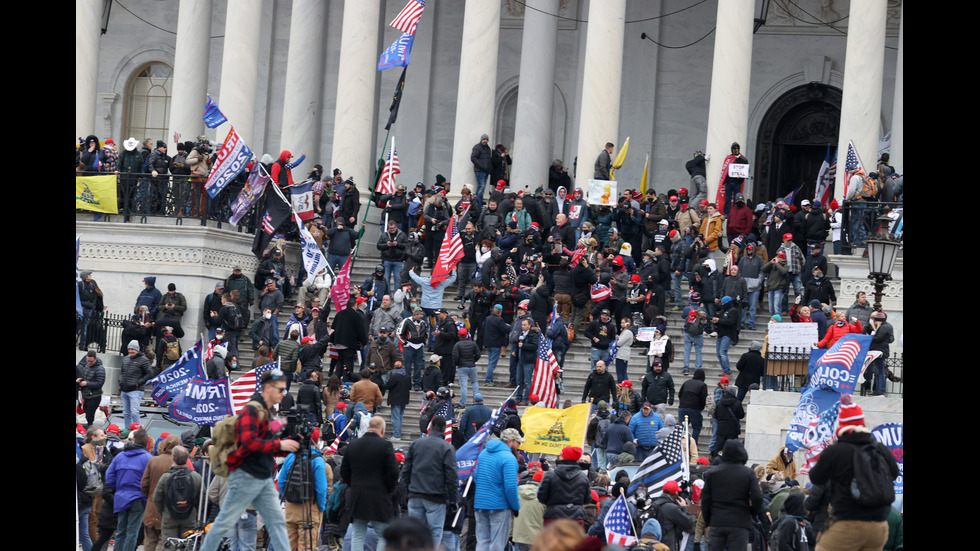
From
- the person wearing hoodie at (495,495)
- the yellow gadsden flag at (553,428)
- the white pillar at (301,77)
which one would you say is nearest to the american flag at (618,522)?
the person wearing hoodie at (495,495)

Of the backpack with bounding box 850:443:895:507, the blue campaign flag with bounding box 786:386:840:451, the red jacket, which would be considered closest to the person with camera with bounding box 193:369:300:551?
the backpack with bounding box 850:443:895:507

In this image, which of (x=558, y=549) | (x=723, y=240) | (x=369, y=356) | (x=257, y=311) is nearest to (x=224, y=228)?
(x=257, y=311)

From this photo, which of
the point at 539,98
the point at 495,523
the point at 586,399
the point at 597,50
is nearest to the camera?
the point at 495,523

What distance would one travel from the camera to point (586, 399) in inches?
966

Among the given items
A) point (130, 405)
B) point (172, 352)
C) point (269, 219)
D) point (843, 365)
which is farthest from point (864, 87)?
point (130, 405)

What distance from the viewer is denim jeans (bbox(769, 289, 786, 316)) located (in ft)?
90.7

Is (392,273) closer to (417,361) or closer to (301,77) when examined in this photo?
(417,361)

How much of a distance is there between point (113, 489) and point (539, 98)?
20.9 meters

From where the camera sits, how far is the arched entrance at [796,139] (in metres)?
40.1

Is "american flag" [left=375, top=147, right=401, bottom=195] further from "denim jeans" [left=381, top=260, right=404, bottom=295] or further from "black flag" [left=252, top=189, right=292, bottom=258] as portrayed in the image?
"denim jeans" [left=381, top=260, right=404, bottom=295]

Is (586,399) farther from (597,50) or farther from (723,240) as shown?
(597,50)

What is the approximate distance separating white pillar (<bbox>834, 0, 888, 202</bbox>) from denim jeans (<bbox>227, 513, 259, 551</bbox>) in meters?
18.4

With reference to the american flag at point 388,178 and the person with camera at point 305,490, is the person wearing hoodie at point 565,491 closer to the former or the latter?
the person with camera at point 305,490

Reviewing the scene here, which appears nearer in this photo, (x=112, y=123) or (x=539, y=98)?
(x=539, y=98)
